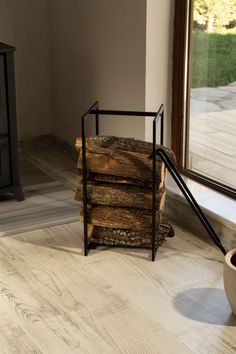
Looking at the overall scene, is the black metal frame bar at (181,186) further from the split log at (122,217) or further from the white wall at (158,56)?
the white wall at (158,56)

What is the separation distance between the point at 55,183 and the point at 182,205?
0.79 meters

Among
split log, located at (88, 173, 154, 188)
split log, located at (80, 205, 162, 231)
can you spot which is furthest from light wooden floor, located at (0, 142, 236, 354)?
split log, located at (88, 173, 154, 188)

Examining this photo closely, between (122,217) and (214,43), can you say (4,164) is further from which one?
(214,43)

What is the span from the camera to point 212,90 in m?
2.85

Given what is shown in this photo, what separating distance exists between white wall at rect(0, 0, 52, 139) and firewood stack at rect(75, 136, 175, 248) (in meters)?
1.35

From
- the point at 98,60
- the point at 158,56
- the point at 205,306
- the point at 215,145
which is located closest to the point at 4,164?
the point at 98,60

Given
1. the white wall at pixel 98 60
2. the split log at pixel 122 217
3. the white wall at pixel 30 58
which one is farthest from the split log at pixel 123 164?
the white wall at pixel 30 58

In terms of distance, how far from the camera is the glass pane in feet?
8.95

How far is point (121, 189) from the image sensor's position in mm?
2586

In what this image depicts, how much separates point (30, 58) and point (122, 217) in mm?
1544

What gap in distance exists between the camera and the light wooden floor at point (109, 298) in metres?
2.04

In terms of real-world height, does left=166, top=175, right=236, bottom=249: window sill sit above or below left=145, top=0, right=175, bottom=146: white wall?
below

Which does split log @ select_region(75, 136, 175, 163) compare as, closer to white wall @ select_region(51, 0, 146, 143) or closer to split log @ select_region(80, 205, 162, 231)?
split log @ select_region(80, 205, 162, 231)

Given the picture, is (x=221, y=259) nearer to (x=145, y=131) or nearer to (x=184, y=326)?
(x=184, y=326)
